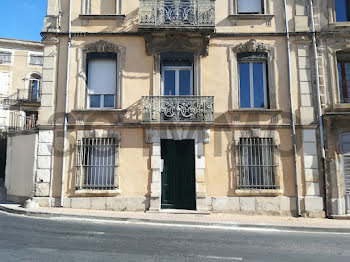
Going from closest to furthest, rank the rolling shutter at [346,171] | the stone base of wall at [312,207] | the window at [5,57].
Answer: the stone base of wall at [312,207] → the rolling shutter at [346,171] → the window at [5,57]

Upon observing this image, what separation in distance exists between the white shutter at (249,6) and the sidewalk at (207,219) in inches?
306

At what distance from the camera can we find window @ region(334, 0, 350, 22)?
474 inches

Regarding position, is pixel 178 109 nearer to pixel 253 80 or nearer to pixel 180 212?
pixel 253 80

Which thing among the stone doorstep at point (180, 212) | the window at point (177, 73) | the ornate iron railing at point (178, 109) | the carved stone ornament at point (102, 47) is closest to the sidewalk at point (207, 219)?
the stone doorstep at point (180, 212)

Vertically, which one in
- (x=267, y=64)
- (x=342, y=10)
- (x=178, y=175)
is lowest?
(x=178, y=175)

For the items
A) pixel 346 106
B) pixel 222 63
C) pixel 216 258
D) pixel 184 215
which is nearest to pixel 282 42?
pixel 222 63

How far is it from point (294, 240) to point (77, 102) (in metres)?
8.45

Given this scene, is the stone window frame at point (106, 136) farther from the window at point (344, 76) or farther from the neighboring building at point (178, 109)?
the window at point (344, 76)

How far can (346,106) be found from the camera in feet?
37.0

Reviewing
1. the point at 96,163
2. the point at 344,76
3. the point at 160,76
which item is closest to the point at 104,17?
the point at 160,76

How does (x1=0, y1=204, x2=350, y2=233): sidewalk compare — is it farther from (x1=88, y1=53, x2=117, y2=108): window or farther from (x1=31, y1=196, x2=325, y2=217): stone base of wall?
(x1=88, y1=53, x2=117, y2=108): window

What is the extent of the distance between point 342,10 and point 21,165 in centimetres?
1382

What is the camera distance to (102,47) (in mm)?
11703

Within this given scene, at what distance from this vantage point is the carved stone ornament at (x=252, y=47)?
11688 millimetres
